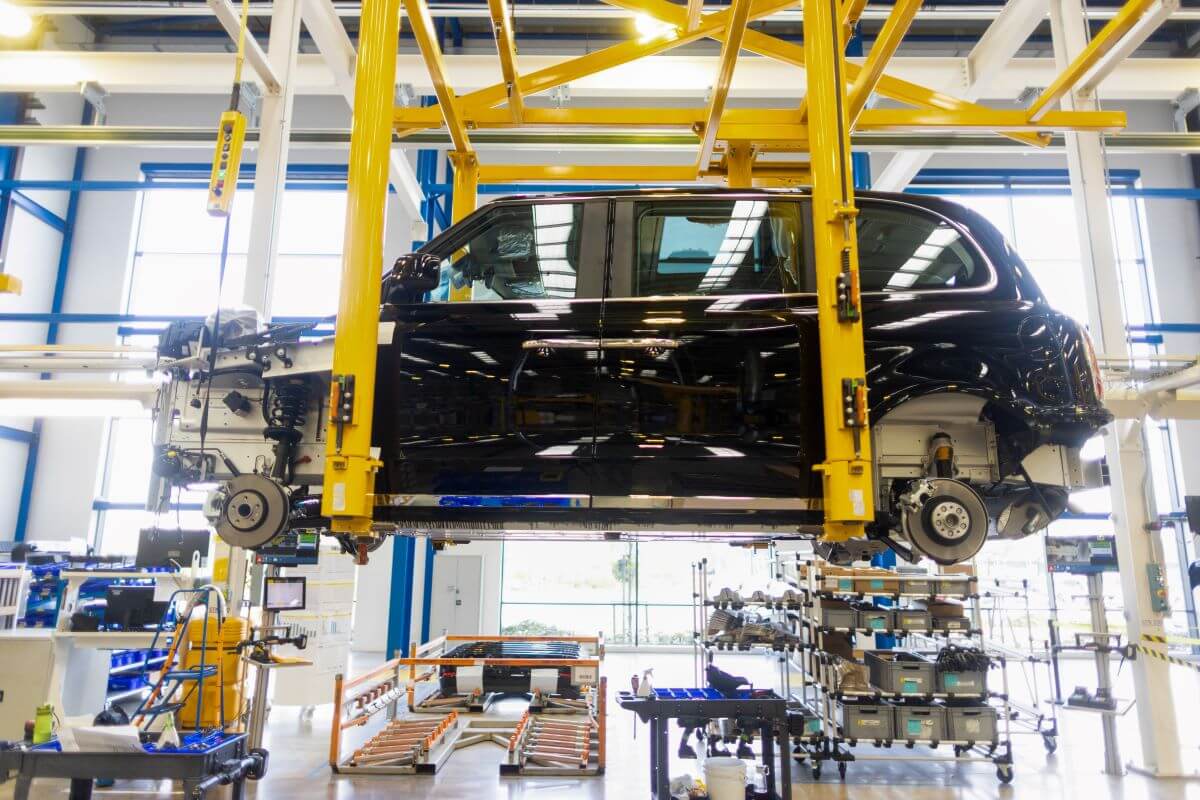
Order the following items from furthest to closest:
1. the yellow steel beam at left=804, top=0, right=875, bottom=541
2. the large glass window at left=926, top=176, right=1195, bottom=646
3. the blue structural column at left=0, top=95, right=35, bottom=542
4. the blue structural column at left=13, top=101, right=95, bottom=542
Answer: the blue structural column at left=13, top=101, right=95, bottom=542
the large glass window at left=926, top=176, right=1195, bottom=646
the blue structural column at left=0, top=95, right=35, bottom=542
the yellow steel beam at left=804, top=0, right=875, bottom=541

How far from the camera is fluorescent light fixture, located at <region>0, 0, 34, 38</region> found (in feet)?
17.7

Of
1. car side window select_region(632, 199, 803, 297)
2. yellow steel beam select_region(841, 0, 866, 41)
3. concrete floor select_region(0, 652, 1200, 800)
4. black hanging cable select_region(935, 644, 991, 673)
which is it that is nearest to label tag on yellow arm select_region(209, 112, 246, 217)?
car side window select_region(632, 199, 803, 297)

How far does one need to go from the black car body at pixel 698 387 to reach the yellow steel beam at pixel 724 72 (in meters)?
0.97

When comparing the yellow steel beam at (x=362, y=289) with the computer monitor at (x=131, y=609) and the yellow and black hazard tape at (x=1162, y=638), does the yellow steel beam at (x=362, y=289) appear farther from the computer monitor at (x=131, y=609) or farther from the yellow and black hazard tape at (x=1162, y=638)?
the yellow and black hazard tape at (x=1162, y=638)

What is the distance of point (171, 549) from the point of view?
250 inches

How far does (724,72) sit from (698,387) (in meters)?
1.70

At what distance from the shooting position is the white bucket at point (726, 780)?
4.46 meters

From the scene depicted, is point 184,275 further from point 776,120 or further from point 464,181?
point 776,120

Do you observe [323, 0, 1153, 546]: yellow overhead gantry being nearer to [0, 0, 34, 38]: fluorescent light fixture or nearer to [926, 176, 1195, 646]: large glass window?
[0, 0, 34, 38]: fluorescent light fixture

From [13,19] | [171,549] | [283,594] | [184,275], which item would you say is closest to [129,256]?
[184,275]

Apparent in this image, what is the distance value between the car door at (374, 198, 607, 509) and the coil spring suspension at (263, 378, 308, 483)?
16.1 inches

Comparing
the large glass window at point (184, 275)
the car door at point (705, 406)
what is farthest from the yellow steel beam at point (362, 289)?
the large glass window at point (184, 275)

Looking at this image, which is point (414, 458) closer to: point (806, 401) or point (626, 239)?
point (626, 239)

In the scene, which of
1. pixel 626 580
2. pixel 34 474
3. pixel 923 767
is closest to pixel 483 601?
pixel 626 580
